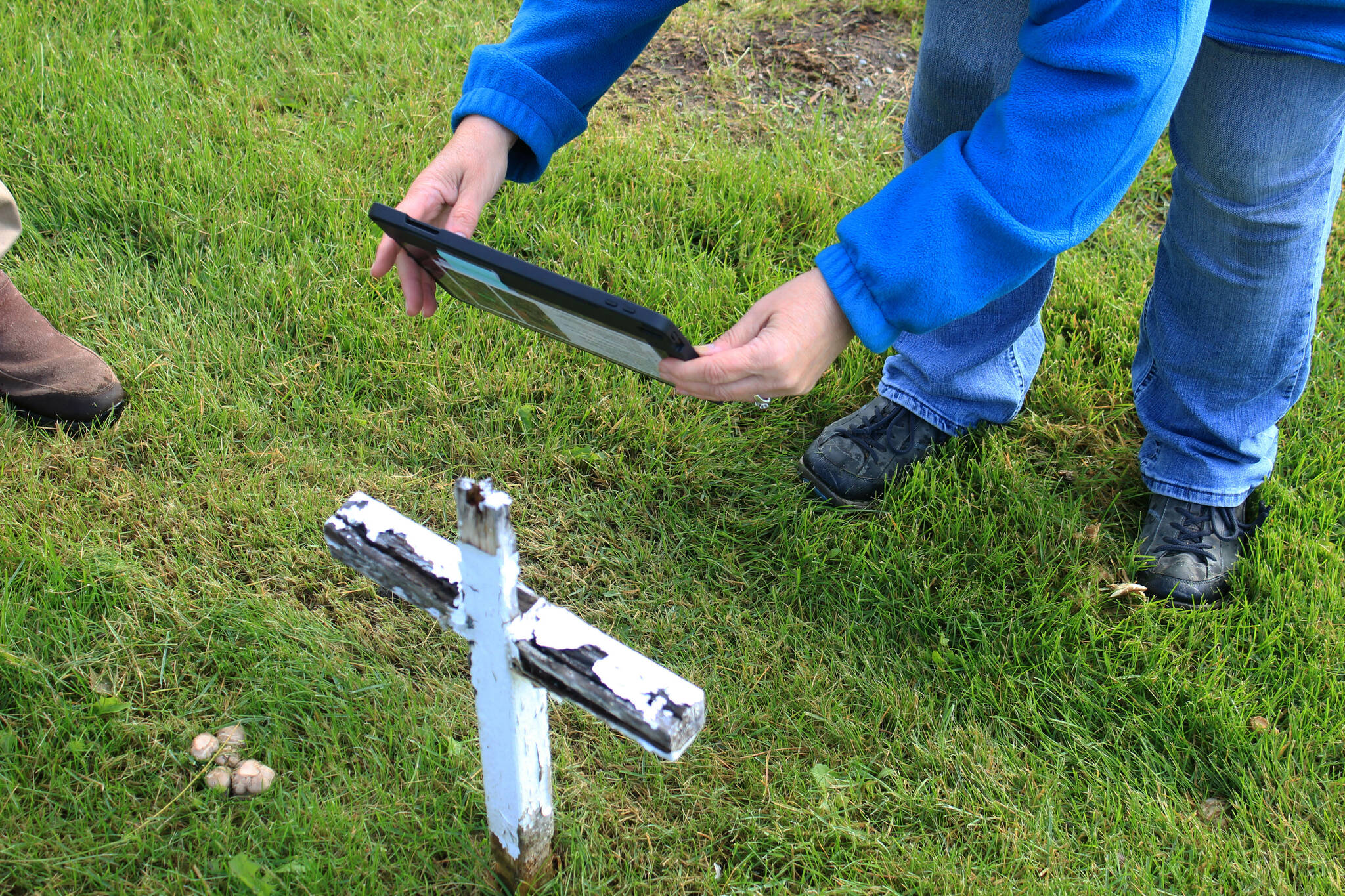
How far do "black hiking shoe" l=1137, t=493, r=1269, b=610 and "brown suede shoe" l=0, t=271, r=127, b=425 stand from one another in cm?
258

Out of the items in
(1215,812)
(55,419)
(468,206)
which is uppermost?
(468,206)

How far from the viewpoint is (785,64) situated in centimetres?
372

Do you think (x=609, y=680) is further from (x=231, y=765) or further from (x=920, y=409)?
(x=920, y=409)

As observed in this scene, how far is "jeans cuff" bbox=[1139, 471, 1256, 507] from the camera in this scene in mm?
2217

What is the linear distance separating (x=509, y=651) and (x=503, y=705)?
0.38 ft

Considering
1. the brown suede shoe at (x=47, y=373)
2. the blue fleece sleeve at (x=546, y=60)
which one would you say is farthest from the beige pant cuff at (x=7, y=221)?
the blue fleece sleeve at (x=546, y=60)

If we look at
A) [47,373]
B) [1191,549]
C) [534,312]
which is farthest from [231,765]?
[1191,549]

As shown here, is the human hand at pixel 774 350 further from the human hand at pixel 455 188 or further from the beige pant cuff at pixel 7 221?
the beige pant cuff at pixel 7 221

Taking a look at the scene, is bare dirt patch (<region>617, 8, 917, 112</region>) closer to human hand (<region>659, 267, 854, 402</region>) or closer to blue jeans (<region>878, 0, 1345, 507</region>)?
blue jeans (<region>878, 0, 1345, 507</region>)

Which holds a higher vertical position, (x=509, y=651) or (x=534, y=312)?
(x=534, y=312)

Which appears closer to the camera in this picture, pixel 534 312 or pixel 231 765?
pixel 534 312

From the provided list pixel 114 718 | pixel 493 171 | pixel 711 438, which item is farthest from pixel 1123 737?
pixel 114 718

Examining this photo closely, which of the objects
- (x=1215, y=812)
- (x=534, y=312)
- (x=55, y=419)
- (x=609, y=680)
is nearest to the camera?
(x=609, y=680)

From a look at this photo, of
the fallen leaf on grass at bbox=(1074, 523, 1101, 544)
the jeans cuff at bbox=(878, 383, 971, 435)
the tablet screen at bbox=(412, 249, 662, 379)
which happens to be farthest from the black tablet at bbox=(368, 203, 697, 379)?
the fallen leaf on grass at bbox=(1074, 523, 1101, 544)
